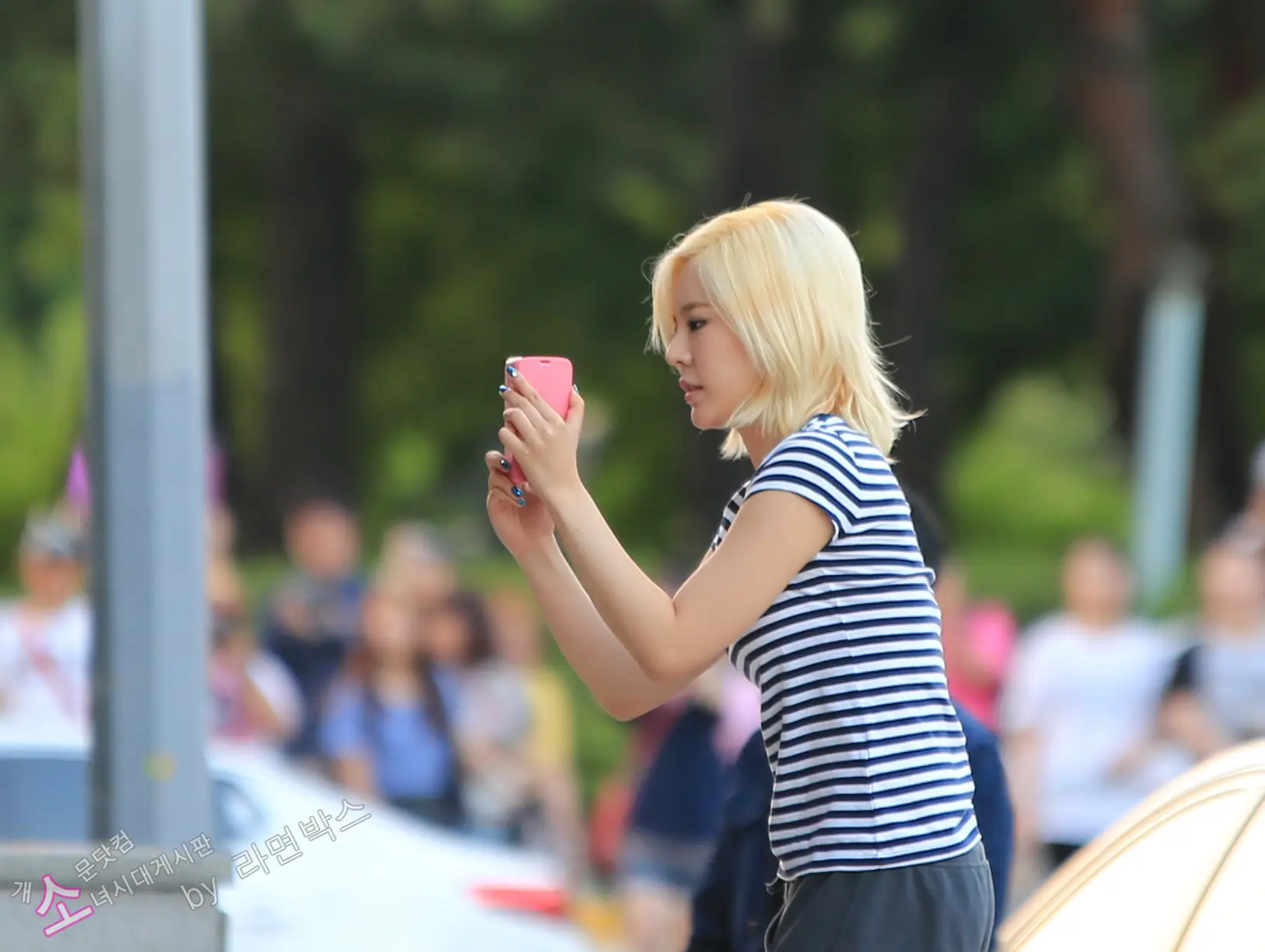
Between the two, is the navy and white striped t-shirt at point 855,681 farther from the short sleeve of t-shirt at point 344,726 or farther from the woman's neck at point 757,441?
the short sleeve of t-shirt at point 344,726

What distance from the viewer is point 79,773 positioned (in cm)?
509

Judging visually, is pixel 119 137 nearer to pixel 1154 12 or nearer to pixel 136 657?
pixel 136 657

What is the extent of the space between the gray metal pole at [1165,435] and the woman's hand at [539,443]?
23.8 feet

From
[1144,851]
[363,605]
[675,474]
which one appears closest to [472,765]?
[363,605]

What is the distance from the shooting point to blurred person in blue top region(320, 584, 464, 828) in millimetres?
6555

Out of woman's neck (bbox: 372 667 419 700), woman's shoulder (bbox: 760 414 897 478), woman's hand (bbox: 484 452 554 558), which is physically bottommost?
woman's neck (bbox: 372 667 419 700)

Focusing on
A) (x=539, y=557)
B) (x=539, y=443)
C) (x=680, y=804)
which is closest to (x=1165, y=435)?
(x=680, y=804)

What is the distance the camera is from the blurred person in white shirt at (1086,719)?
6.26 meters

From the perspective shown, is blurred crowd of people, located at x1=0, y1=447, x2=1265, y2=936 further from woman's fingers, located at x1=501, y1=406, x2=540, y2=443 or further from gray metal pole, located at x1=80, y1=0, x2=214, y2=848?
woman's fingers, located at x1=501, y1=406, x2=540, y2=443

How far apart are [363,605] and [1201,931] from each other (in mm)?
5373

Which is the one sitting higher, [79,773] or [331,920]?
[79,773]

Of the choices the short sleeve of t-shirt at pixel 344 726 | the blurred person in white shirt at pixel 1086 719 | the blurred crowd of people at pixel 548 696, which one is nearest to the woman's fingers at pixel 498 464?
the blurred crowd of people at pixel 548 696

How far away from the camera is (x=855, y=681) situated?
1892 millimetres

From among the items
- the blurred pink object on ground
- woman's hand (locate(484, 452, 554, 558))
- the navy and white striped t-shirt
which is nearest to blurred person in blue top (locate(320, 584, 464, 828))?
the blurred pink object on ground
